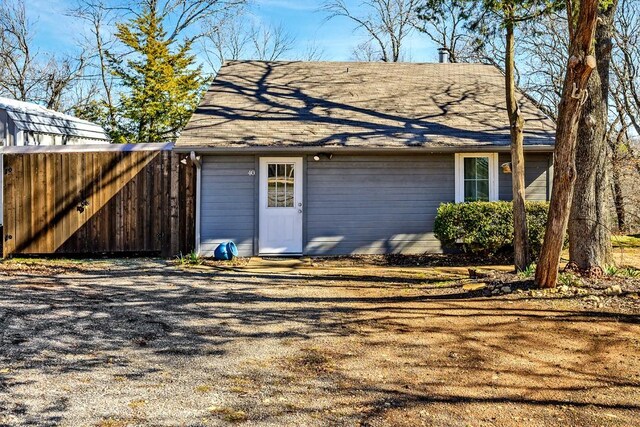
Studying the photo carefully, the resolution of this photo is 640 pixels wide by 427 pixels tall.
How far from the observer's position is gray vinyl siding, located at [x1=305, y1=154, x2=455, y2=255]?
1070 centimetres

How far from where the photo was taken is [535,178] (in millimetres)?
10781

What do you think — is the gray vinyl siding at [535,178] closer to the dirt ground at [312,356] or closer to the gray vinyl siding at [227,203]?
the dirt ground at [312,356]

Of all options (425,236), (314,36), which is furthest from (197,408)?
(314,36)

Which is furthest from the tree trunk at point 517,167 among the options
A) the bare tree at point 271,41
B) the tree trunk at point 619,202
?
the bare tree at point 271,41

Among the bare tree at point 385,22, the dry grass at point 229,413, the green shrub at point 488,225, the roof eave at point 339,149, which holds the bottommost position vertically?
the dry grass at point 229,413

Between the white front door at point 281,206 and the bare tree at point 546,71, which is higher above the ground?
the bare tree at point 546,71

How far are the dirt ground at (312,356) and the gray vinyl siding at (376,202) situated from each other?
3.27 meters

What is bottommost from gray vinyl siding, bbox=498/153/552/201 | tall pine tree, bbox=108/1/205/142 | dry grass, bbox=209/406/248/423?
dry grass, bbox=209/406/248/423

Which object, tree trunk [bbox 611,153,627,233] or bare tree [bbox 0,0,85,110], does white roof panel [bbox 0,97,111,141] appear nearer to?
bare tree [bbox 0,0,85,110]

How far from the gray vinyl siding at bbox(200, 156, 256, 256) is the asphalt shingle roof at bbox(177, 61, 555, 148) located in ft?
1.91

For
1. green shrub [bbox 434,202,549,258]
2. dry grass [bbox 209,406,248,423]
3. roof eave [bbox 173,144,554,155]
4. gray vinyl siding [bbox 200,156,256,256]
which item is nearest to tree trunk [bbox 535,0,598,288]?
green shrub [bbox 434,202,549,258]

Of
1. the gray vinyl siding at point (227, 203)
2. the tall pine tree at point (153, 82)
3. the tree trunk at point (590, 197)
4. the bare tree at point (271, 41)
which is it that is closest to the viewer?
the tree trunk at point (590, 197)

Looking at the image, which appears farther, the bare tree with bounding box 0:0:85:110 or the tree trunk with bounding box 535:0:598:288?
the bare tree with bounding box 0:0:85:110

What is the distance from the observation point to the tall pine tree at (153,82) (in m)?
18.9
